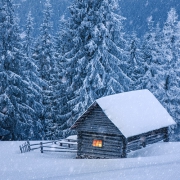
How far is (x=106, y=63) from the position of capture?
2925cm

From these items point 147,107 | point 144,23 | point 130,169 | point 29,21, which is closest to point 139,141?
point 147,107

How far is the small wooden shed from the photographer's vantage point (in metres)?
22.3

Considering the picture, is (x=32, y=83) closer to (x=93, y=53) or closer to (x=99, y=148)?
(x=93, y=53)

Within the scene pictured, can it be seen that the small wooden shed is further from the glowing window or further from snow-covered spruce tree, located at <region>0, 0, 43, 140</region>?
snow-covered spruce tree, located at <region>0, 0, 43, 140</region>

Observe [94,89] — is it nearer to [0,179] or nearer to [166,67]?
[166,67]

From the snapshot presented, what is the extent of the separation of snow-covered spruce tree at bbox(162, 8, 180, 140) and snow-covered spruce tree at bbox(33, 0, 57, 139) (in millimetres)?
13664

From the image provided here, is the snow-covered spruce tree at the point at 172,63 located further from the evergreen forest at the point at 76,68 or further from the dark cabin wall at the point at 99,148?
the dark cabin wall at the point at 99,148

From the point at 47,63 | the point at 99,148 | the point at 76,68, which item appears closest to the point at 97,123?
the point at 99,148

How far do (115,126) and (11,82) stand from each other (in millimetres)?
13623

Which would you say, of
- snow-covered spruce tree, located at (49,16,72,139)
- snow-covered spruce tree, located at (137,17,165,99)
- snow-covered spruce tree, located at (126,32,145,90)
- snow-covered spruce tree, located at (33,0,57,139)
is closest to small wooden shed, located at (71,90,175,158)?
snow-covered spruce tree, located at (49,16,72,139)

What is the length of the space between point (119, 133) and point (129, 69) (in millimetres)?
16874

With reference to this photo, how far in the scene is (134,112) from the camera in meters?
24.0

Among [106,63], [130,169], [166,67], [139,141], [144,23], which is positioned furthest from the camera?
[144,23]

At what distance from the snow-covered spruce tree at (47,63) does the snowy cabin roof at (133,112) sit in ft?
43.7
